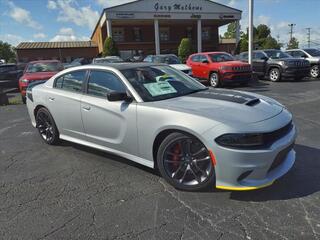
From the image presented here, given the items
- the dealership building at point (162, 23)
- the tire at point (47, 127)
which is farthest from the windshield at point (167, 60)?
the dealership building at point (162, 23)

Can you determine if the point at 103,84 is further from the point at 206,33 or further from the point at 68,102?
the point at 206,33

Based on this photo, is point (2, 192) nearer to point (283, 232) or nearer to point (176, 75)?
point (176, 75)

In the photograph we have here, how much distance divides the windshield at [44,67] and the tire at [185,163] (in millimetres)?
9430

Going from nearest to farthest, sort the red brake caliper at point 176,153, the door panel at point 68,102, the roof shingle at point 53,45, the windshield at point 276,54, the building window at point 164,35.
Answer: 1. the red brake caliper at point 176,153
2. the door panel at point 68,102
3. the windshield at point 276,54
4. the building window at point 164,35
5. the roof shingle at point 53,45

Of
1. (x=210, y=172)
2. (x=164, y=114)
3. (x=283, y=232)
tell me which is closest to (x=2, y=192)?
(x=164, y=114)

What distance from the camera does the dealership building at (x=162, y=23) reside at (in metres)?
32.9

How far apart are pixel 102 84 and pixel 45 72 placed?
788 cm

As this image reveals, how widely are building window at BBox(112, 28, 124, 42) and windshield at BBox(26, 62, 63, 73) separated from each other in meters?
27.3

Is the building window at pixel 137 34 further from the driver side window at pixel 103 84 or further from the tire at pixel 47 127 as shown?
the driver side window at pixel 103 84

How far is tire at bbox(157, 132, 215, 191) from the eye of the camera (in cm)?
338

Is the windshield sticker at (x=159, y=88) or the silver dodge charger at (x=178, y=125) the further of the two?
the windshield sticker at (x=159, y=88)

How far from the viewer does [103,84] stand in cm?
442

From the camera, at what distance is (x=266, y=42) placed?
4469 cm

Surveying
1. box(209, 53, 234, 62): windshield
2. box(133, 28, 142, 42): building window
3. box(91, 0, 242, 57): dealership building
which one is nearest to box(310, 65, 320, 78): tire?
box(209, 53, 234, 62): windshield
